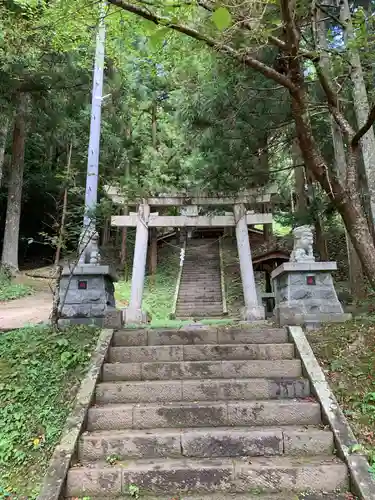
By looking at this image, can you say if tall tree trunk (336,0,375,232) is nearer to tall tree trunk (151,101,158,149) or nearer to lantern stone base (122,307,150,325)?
lantern stone base (122,307,150,325)

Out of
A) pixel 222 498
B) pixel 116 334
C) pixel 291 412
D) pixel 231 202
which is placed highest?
pixel 231 202

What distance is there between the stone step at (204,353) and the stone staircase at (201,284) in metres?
8.34

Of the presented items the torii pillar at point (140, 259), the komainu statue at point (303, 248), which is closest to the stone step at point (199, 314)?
the torii pillar at point (140, 259)

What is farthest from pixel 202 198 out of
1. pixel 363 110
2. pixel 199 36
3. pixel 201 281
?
pixel 201 281

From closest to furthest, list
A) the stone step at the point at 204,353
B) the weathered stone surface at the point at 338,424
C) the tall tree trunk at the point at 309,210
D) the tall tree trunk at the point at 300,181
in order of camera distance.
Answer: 1. the weathered stone surface at the point at 338,424
2. the stone step at the point at 204,353
3. the tall tree trunk at the point at 309,210
4. the tall tree trunk at the point at 300,181

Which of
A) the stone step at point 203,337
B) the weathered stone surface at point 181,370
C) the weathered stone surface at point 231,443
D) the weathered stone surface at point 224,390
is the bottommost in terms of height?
the weathered stone surface at point 231,443

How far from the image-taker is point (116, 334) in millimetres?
4660

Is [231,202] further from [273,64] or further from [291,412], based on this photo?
[291,412]

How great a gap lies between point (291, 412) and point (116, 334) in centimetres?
221

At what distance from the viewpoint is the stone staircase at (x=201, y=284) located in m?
13.3

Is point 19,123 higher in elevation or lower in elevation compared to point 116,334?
higher

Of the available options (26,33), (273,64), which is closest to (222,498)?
(273,64)

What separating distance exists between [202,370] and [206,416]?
61 centimetres

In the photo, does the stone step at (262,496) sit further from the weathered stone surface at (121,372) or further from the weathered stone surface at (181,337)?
the weathered stone surface at (181,337)
